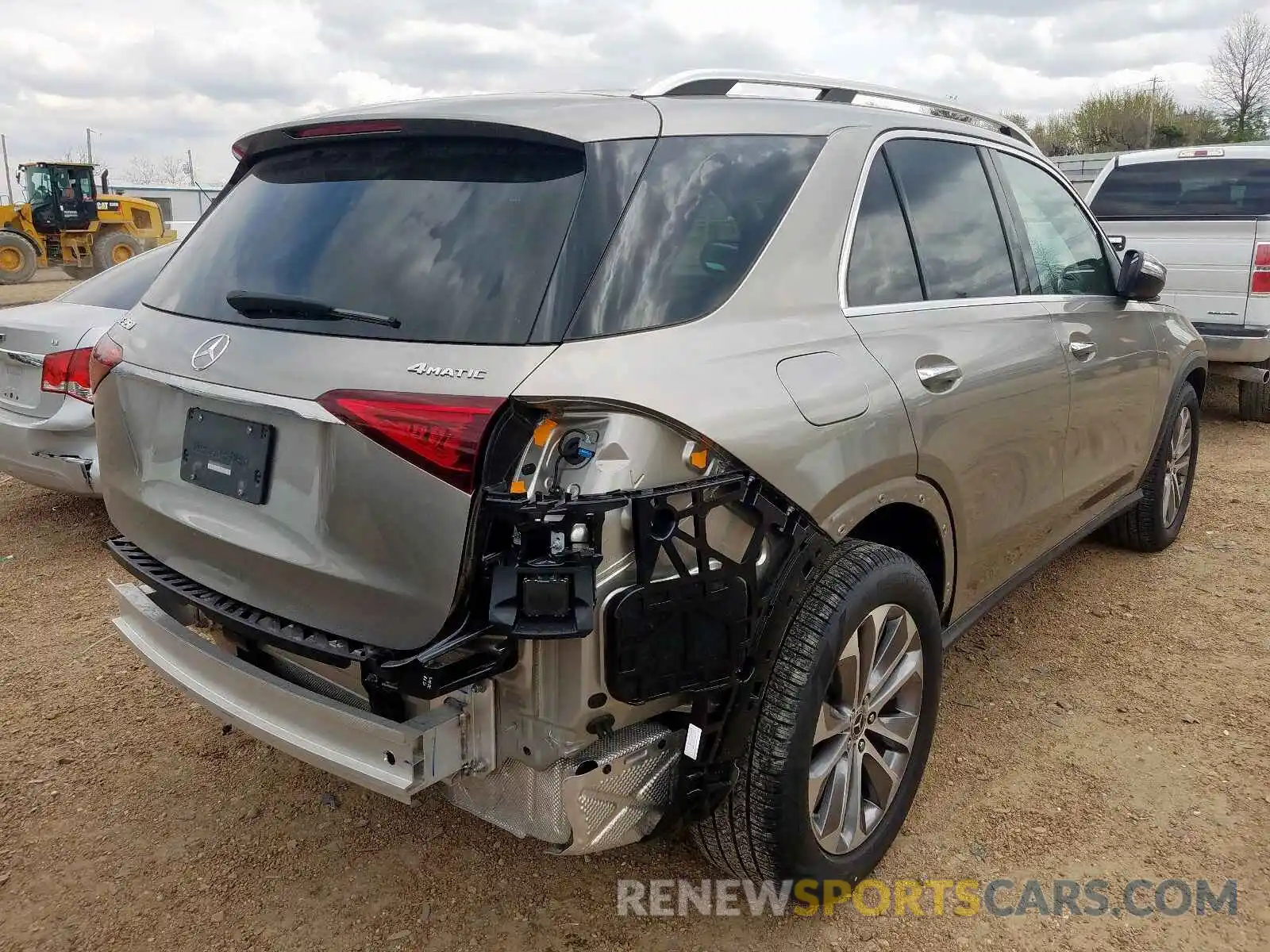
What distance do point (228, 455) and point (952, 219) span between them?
87.4 inches

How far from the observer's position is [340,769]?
2.00m

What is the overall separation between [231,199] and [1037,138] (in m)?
43.3

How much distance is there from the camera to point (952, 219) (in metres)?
3.06

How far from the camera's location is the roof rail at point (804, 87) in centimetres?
251

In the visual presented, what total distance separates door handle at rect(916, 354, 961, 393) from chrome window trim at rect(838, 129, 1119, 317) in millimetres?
162

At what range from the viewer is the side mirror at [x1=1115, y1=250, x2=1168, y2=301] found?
382cm

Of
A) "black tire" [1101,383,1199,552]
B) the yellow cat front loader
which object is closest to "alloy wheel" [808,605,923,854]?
"black tire" [1101,383,1199,552]

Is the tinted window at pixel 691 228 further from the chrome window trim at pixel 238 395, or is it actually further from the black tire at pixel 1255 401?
the black tire at pixel 1255 401

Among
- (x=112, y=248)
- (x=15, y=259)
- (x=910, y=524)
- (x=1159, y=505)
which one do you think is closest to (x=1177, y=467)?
(x=1159, y=505)

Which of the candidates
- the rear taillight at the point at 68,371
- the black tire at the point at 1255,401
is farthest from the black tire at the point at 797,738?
the black tire at the point at 1255,401

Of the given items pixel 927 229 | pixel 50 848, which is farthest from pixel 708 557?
pixel 50 848

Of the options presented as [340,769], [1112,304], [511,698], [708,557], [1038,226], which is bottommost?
[340,769]

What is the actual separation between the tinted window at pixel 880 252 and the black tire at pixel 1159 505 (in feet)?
7.72

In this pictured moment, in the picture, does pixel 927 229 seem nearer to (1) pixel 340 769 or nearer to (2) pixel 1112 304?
(2) pixel 1112 304
